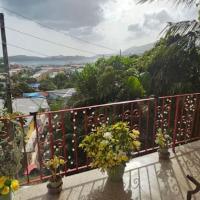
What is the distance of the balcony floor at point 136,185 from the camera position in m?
2.69

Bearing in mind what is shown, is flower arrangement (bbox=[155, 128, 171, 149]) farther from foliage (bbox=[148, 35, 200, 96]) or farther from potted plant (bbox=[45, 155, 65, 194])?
foliage (bbox=[148, 35, 200, 96])

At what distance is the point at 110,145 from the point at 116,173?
0.32 metres

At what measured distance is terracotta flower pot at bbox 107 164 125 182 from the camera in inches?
111

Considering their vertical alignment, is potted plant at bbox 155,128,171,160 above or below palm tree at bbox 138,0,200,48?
below

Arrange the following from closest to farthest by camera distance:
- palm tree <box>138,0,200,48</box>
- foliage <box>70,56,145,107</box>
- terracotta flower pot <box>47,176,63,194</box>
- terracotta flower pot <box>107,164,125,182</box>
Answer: terracotta flower pot <box>47,176,63,194</box> < terracotta flower pot <box>107,164,125,182</box> < palm tree <box>138,0,200,48</box> < foliage <box>70,56,145,107</box>

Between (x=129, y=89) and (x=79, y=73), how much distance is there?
78.0 inches

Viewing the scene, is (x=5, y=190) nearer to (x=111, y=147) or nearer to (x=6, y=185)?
(x=6, y=185)

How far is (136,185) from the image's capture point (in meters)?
2.88

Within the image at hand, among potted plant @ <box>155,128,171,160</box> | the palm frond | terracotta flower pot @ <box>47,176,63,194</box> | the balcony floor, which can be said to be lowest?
the balcony floor

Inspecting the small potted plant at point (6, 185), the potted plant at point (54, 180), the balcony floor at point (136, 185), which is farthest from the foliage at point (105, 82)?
the small potted plant at point (6, 185)

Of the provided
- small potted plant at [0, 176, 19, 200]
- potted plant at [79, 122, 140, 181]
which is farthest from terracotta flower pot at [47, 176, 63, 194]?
small potted plant at [0, 176, 19, 200]

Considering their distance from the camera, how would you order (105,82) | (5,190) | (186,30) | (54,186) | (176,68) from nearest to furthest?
(5,190)
(54,186)
(186,30)
(176,68)
(105,82)

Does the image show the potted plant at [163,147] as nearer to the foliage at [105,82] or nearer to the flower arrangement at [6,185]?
the flower arrangement at [6,185]

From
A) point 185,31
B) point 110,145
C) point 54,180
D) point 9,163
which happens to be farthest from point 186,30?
point 9,163
